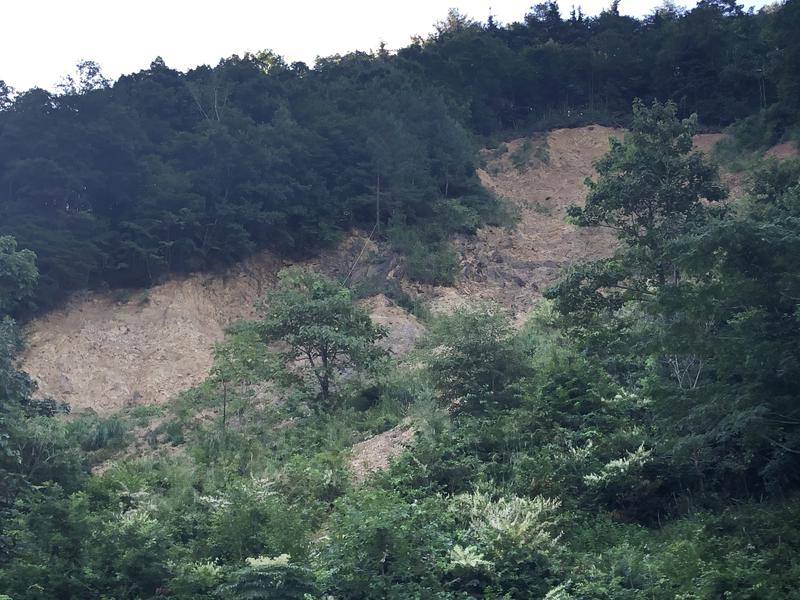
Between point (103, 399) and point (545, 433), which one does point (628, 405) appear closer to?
point (545, 433)

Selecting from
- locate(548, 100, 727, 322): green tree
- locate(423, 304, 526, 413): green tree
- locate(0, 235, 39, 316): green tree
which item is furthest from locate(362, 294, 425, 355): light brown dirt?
locate(0, 235, 39, 316): green tree

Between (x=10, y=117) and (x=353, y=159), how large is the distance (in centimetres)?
1182

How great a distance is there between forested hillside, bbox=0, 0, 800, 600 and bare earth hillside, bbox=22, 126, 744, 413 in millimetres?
354

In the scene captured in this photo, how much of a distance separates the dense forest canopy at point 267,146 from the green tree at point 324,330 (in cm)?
875

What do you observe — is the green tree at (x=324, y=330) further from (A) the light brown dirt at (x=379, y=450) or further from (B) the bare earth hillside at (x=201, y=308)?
(B) the bare earth hillside at (x=201, y=308)

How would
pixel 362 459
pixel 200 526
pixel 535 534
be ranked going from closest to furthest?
pixel 535 534, pixel 200 526, pixel 362 459

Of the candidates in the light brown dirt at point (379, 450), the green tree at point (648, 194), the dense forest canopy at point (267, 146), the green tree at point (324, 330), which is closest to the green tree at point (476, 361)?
the light brown dirt at point (379, 450)

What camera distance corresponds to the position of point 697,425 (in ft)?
47.5

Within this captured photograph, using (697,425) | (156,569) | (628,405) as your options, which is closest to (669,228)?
(628,405)

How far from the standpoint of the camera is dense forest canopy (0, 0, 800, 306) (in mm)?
31984

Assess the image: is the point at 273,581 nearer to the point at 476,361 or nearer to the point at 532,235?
the point at 476,361

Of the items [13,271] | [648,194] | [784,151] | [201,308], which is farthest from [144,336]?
[784,151]

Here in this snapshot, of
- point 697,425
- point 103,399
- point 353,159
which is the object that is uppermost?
point 353,159

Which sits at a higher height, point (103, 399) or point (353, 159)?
point (353, 159)
